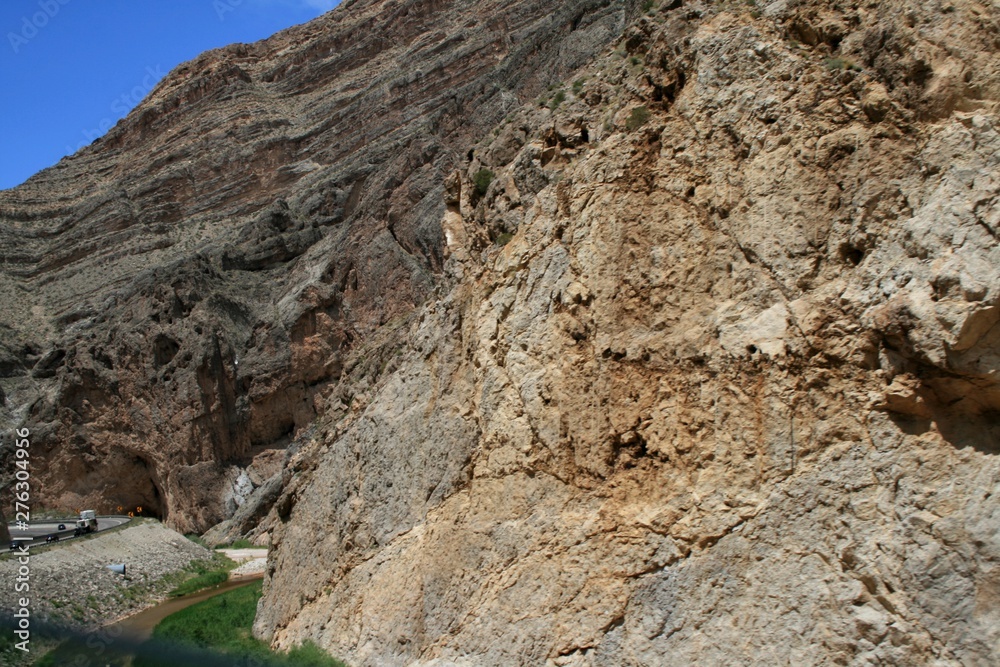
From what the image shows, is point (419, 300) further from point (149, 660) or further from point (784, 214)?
point (149, 660)

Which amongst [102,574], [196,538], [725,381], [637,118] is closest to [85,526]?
[102,574]

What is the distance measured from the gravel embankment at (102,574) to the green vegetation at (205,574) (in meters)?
0.43

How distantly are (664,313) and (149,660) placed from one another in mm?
7731

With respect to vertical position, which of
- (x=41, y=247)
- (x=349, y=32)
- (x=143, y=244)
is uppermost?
(x=349, y=32)

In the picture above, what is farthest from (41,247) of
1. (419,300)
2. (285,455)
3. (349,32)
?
(419,300)

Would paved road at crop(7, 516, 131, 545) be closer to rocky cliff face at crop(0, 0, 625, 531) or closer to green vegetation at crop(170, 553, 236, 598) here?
green vegetation at crop(170, 553, 236, 598)

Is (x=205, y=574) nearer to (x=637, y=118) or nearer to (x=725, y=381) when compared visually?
(x=637, y=118)

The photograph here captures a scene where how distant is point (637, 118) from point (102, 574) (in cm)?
2366

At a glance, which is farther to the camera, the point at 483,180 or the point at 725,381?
the point at 483,180

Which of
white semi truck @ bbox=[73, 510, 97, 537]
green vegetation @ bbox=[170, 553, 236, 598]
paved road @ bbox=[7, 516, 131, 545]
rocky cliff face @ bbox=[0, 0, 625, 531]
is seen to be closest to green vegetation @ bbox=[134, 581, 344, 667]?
green vegetation @ bbox=[170, 553, 236, 598]

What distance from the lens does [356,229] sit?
46.1m

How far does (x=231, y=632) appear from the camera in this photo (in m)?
17.6

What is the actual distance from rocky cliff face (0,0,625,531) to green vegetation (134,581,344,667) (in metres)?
19.7

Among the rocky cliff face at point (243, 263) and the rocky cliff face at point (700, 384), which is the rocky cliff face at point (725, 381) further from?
the rocky cliff face at point (243, 263)
